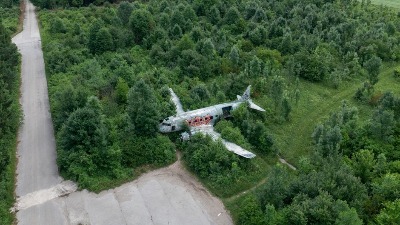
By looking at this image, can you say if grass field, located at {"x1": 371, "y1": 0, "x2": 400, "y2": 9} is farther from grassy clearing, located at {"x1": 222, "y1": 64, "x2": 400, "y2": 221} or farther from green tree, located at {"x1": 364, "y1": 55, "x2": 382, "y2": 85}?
green tree, located at {"x1": 364, "y1": 55, "x2": 382, "y2": 85}

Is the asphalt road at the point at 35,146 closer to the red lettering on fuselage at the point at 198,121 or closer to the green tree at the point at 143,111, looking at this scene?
the green tree at the point at 143,111

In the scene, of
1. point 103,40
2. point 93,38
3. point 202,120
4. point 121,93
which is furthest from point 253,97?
point 93,38

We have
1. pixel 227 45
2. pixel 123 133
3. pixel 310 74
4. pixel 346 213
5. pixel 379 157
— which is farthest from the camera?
pixel 227 45

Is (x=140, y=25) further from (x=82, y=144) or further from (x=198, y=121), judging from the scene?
(x=82, y=144)

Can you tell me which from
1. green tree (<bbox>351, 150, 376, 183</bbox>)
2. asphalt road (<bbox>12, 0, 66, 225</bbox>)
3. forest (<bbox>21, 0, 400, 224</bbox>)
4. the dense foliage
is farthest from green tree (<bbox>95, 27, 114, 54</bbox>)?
green tree (<bbox>351, 150, 376, 183</bbox>)

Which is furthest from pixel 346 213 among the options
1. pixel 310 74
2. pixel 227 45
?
pixel 227 45

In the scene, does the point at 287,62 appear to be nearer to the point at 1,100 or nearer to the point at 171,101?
the point at 171,101
